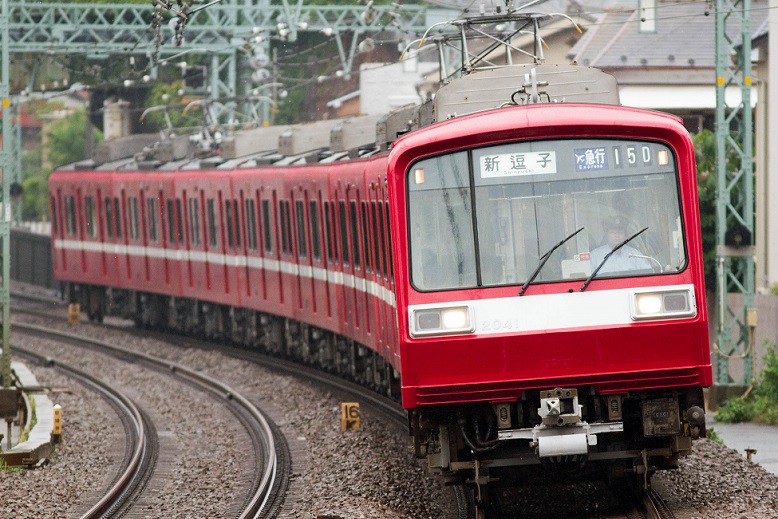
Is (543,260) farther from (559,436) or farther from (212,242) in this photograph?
(212,242)

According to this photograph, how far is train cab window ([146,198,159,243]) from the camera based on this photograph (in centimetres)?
2614

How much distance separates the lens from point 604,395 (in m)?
9.05

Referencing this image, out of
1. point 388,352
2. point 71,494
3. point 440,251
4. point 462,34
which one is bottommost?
point 71,494

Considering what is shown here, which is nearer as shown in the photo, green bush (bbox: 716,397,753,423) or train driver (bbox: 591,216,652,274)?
train driver (bbox: 591,216,652,274)

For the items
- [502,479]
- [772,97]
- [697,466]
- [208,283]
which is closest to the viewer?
[502,479]

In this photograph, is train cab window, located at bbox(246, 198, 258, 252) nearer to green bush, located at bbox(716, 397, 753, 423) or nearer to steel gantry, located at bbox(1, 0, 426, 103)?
steel gantry, located at bbox(1, 0, 426, 103)

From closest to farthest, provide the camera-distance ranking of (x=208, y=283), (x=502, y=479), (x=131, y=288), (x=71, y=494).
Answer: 1. (x=502, y=479)
2. (x=71, y=494)
3. (x=208, y=283)
4. (x=131, y=288)

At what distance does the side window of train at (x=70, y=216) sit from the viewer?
1172 inches

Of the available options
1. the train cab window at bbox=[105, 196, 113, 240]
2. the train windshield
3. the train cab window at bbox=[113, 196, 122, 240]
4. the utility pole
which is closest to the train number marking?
the utility pole

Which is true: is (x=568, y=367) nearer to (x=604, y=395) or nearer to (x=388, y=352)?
(x=604, y=395)

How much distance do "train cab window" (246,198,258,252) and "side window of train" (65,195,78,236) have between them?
8419 millimetres

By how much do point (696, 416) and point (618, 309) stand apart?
790mm

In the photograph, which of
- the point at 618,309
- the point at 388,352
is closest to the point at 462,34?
the point at 388,352

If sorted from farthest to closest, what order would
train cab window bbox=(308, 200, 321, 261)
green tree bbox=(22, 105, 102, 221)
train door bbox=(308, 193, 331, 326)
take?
green tree bbox=(22, 105, 102, 221) < train cab window bbox=(308, 200, 321, 261) < train door bbox=(308, 193, 331, 326)
